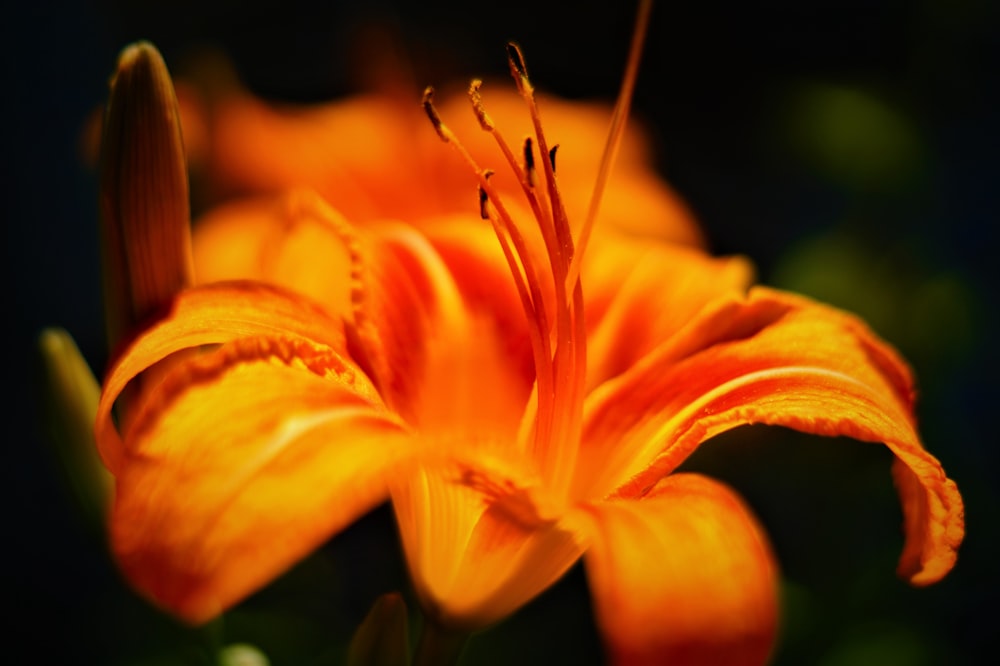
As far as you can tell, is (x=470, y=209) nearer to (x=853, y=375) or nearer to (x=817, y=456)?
(x=817, y=456)

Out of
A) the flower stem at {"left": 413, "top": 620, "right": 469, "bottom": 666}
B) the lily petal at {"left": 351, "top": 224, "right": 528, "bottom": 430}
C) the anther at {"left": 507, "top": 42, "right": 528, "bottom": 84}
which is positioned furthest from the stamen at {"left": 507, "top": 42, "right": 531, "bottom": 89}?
the flower stem at {"left": 413, "top": 620, "right": 469, "bottom": 666}

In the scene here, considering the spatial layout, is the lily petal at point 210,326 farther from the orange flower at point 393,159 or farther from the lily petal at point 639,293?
the orange flower at point 393,159

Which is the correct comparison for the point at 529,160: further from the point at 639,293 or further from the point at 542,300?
the point at 639,293

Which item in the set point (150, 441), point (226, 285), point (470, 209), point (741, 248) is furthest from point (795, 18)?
point (150, 441)

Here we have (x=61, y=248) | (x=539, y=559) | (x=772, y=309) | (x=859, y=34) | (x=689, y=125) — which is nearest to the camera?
(x=539, y=559)

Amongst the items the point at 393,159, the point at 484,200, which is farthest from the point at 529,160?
the point at 393,159

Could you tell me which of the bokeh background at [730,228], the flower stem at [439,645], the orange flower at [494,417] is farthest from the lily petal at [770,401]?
the bokeh background at [730,228]
